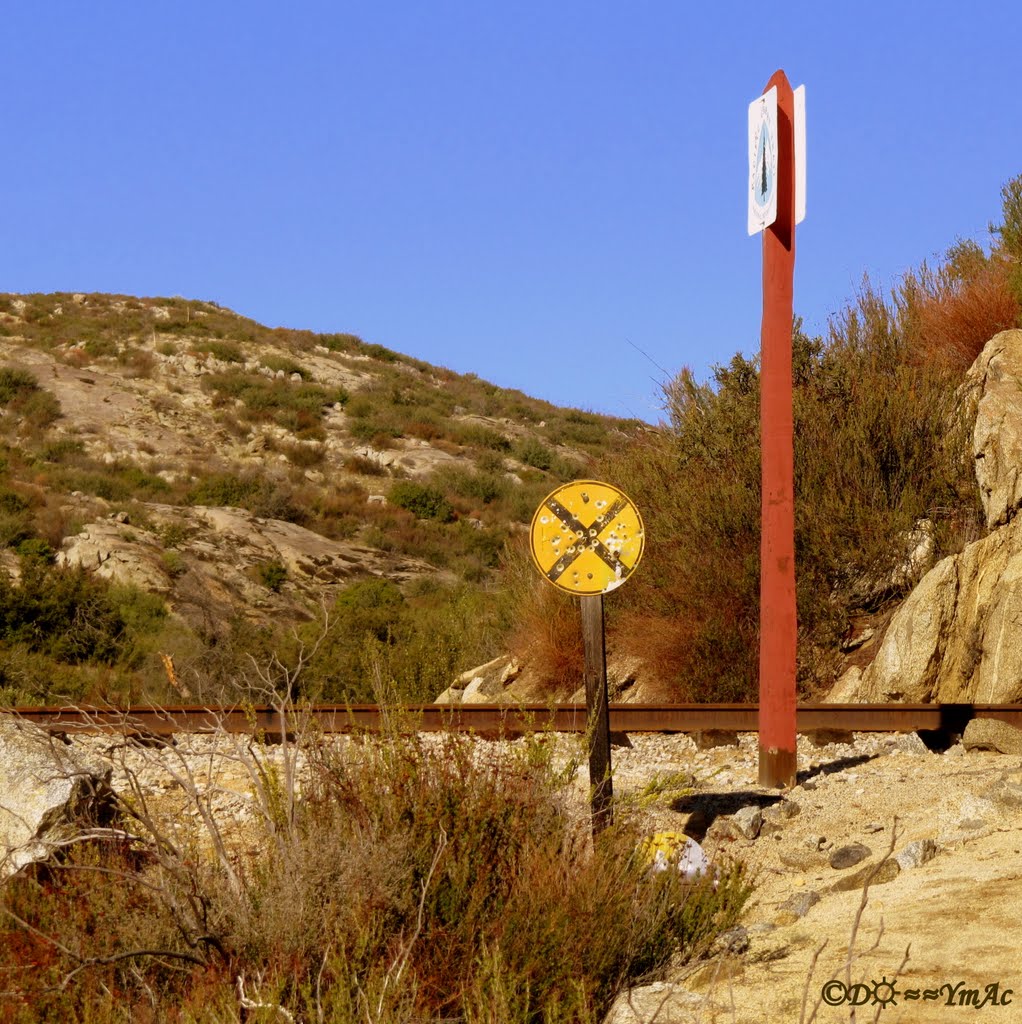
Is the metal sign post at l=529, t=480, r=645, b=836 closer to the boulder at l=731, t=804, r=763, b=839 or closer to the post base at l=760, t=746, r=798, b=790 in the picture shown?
the boulder at l=731, t=804, r=763, b=839

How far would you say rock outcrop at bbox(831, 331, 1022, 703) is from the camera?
10164 millimetres

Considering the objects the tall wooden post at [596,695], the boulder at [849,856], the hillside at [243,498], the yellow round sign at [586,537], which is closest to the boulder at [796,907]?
the boulder at [849,856]

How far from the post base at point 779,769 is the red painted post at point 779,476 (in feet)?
0.05

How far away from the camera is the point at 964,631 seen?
34.8 ft

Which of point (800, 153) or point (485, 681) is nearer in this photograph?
point (800, 153)

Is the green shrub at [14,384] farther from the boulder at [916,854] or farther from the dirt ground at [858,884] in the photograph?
the boulder at [916,854]

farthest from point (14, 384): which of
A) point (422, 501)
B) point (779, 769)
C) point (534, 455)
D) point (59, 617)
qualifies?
point (779, 769)

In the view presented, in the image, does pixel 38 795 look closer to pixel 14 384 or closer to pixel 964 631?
pixel 964 631

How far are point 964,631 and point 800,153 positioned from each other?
4.22 meters

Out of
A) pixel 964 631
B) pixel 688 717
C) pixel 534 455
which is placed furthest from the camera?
pixel 534 455

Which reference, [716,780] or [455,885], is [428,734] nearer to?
[716,780]

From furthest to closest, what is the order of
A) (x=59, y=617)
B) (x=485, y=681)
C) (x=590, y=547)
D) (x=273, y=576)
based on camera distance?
1. (x=273, y=576)
2. (x=59, y=617)
3. (x=485, y=681)
4. (x=590, y=547)

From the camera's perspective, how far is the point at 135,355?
4453 centimetres

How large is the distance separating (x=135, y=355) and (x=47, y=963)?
42028 millimetres
